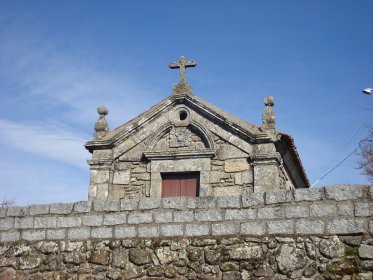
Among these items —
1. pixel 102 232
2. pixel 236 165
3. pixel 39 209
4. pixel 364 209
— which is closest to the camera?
pixel 364 209

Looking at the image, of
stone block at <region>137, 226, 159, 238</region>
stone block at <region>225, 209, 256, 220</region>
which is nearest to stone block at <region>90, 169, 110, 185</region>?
stone block at <region>137, 226, 159, 238</region>

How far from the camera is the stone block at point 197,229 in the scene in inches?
221

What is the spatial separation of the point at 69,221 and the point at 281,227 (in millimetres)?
2647

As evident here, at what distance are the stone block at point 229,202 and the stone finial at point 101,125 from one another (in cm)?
723

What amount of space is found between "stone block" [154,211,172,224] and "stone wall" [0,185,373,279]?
1 centimetres

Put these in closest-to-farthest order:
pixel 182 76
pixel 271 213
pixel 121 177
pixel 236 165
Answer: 1. pixel 271 213
2. pixel 236 165
3. pixel 121 177
4. pixel 182 76

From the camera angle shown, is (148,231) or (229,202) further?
(148,231)

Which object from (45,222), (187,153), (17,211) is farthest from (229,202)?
(187,153)

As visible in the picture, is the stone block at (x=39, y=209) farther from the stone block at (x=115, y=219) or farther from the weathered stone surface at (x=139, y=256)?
the weathered stone surface at (x=139, y=256)

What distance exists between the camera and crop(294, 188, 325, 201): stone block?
5.29 meters

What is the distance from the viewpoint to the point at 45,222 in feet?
20.8

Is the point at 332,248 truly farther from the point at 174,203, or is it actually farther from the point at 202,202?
the point at 174,203

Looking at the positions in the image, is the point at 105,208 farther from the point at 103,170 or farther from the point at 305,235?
the point at 103,170

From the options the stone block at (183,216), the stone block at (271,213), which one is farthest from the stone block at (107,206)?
the stone block at (271,213)
